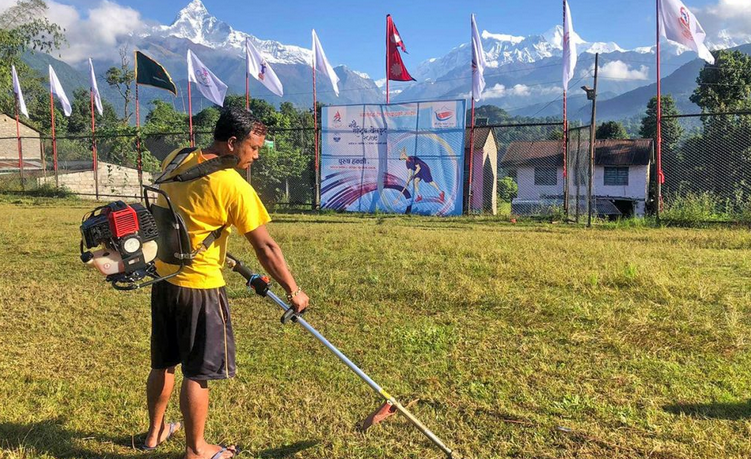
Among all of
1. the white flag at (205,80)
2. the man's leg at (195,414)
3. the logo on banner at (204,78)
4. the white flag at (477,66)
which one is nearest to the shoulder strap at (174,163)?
the man's leg at (195,414)

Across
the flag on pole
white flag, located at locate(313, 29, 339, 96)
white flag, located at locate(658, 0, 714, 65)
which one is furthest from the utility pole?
white flag, located at locate(313, 29, 339, 96)

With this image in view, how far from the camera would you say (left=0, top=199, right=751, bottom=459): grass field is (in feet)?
9.85

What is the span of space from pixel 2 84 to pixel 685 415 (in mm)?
35579

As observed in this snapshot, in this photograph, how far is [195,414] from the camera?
2678 millimetres

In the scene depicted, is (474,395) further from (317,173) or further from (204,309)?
(317,173)

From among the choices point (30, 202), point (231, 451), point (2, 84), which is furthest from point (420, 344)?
point (2, 84)

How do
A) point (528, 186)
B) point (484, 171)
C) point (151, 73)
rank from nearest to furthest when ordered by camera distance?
1. point (151, 73)
2. point (484, 171)
3. point (528, 186)

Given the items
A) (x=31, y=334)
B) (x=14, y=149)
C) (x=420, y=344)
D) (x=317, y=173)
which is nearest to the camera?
(x=420, y=344)

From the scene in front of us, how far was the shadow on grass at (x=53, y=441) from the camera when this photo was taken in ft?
9.53

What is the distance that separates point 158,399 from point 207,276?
82 cm

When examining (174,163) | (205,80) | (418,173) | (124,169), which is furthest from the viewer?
(124,169)

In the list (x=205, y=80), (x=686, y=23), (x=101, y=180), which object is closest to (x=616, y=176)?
(x=686, y=23)

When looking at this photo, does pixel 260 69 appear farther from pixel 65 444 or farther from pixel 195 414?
pixel 195 414

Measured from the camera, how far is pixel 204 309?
8.68ft
